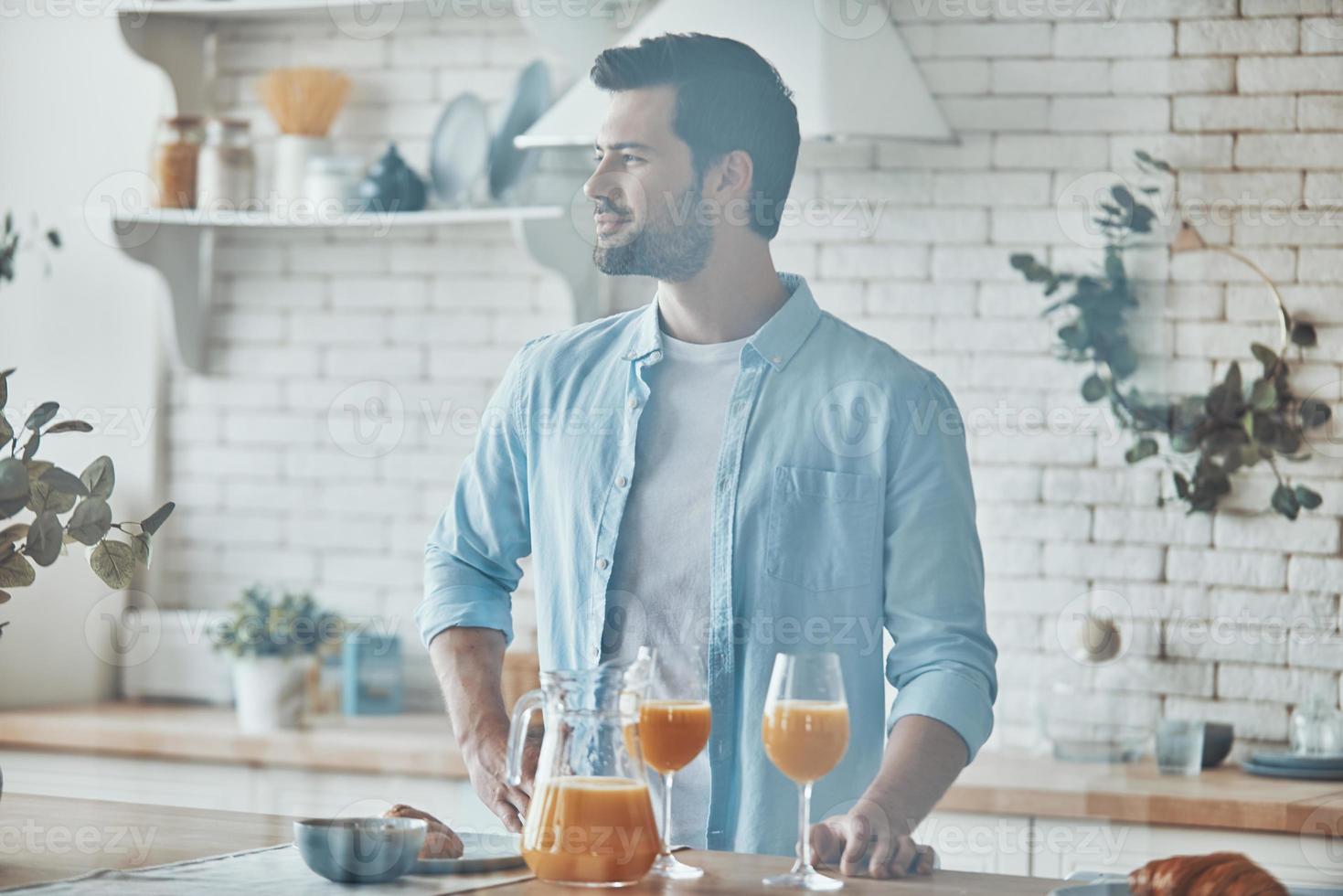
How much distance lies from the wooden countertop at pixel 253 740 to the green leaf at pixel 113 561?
63.9 inches

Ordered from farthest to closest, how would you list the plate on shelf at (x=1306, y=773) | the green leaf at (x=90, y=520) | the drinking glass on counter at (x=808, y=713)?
the plate on shelf at (x=1306, y=773)
the green leaf at (x=90, y=520)
the drinking glass on counter at (x=808, y=713)

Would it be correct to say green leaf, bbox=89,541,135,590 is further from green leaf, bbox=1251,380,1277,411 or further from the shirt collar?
green leaf, bbox=1251,380,1277,411

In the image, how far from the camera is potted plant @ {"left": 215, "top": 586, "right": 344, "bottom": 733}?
359 cm

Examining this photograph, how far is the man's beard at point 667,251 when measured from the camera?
84.4 inches

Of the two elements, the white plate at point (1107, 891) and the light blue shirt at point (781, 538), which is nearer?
the white plate at point (1107, 891)

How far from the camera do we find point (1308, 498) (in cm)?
333

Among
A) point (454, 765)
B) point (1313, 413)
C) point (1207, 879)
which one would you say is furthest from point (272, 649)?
point (1207, 879)

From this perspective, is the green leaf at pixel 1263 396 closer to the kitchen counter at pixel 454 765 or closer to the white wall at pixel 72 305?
the kitchen counter at pixel 454 765

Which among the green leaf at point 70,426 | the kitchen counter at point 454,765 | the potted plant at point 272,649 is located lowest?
the kitchen counter at point 454,765

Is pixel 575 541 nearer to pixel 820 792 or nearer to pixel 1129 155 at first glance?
pixel 820 792

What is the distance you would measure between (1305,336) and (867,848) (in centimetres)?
217

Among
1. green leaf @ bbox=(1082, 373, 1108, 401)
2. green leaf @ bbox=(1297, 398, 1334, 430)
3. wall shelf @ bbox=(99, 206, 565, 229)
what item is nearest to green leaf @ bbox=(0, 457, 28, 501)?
wall shelf @ bbox=(99, 206, 565, 229)

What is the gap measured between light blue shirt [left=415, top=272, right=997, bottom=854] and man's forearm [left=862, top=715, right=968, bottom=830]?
0.34 feet

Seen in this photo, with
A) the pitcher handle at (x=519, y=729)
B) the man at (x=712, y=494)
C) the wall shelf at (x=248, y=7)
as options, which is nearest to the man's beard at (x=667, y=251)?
the man at (x=712, y=494)
